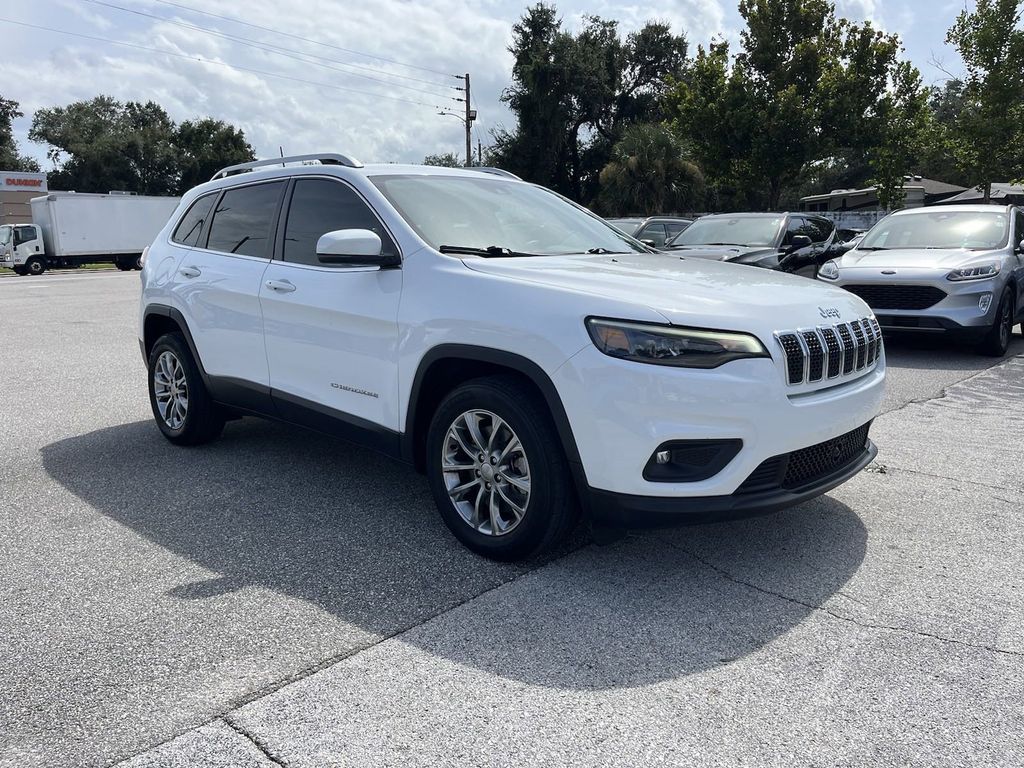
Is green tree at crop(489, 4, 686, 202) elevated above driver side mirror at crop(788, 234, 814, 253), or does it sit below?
above

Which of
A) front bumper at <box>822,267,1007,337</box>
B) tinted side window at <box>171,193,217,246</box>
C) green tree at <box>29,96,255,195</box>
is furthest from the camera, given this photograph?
green tree at <box>29,96,255,195</box>

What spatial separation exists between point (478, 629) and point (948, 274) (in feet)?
24.8

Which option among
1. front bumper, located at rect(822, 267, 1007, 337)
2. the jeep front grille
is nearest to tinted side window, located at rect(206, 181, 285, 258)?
the jeep front grille

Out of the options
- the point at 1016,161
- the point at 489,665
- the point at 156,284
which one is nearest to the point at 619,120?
the point at 1016,161

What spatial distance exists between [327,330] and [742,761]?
2787 mm

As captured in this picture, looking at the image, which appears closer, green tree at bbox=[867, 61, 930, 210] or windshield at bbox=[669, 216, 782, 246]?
windshield at bbox=[669, 216, 782, 246]

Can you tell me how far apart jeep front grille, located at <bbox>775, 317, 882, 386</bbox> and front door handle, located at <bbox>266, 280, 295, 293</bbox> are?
251 centimetres

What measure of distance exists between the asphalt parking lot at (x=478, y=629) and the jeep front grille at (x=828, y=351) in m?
0.82

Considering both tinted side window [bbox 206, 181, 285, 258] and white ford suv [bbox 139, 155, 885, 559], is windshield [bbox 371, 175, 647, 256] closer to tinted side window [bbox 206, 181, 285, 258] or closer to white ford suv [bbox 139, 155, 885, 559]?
white ford suv [bbox 139, 155, 885, 559]

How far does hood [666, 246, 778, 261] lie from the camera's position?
10.7 metres

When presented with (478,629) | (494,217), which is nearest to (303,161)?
(494,217)

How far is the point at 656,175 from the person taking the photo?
31812 millimetres

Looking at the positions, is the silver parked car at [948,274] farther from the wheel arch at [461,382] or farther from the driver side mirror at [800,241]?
the wheel arch at [461,382]

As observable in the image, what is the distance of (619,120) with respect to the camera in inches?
1794
